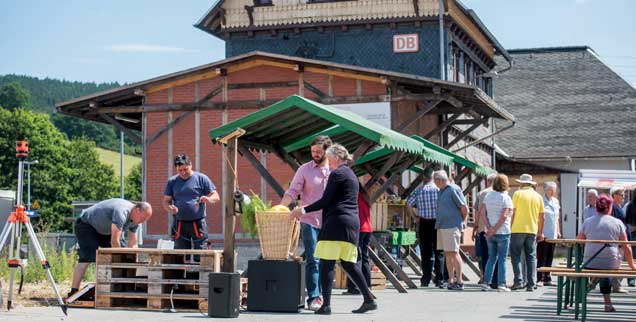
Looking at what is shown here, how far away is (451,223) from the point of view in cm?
1605

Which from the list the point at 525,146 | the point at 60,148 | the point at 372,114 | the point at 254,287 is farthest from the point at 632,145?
the point at 60,148

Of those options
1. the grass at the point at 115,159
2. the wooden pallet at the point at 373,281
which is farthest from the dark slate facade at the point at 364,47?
the grass at the point at 115,159

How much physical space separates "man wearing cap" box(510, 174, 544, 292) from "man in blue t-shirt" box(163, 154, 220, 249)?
5.11m

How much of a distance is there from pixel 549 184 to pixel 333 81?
31.5 feet

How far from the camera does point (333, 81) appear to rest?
26.4 m

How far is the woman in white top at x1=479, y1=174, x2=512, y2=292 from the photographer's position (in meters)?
16.1

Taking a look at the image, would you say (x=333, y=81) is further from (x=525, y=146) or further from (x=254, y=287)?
(x=525, y=146)

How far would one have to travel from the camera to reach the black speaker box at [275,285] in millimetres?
11734

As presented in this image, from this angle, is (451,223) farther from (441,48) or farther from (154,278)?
(441,48)

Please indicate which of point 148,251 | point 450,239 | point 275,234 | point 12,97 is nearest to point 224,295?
point 275,234

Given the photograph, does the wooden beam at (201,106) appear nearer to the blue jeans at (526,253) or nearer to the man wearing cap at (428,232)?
the man wearing cap at (428,232)

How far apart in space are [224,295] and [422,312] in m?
2.32

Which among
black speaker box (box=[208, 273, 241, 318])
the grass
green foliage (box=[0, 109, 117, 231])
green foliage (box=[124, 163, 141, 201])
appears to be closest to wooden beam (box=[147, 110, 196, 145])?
black speaker box (box=[208, 273, 241, 318])

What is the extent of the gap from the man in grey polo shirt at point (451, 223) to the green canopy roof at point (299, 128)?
0.71 m
